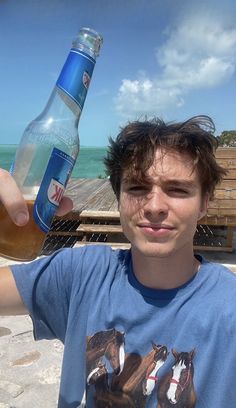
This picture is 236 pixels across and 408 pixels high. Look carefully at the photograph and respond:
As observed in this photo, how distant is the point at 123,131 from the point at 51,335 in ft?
2.26

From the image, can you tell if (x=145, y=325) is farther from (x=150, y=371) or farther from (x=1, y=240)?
(x=1, y=240)

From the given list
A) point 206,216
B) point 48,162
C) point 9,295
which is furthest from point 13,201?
point 206,216

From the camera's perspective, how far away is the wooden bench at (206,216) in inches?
186

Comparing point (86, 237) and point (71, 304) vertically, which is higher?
point (71, 304)

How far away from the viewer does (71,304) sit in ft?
3.88

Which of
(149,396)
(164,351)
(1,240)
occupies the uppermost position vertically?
(1,240)

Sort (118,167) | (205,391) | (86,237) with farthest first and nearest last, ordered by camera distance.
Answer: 1. (86,237)
2. (118,167)
3. (205,391)

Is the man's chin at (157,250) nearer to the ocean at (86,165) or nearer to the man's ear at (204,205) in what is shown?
the man's ear at (204,205)

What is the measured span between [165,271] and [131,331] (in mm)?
189

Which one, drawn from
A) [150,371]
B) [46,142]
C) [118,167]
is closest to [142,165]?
[118,167]

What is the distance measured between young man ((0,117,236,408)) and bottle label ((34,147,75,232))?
0.20 meters

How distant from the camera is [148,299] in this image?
1124 mm

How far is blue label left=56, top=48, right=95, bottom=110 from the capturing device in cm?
104

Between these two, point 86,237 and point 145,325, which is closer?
point 145,325
